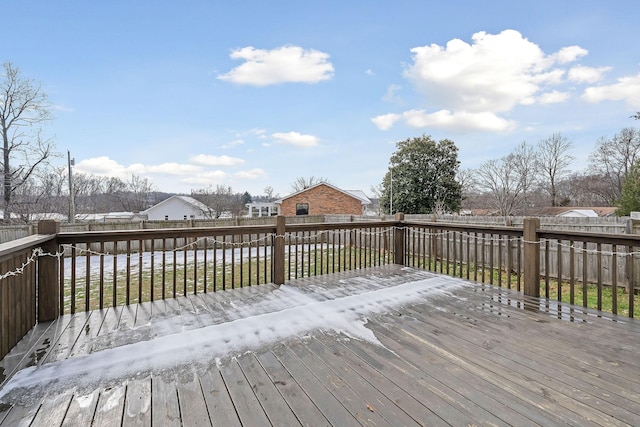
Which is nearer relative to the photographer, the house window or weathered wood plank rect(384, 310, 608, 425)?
weathered wood plank rect(384, 310, 608, 425)

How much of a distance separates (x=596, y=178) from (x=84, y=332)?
2724 centimetres

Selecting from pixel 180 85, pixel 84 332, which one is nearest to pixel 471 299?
pixel 84 332

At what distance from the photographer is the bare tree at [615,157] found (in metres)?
18.2

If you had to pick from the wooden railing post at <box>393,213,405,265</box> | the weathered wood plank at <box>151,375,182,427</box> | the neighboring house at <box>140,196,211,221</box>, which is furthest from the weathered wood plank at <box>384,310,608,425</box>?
the neighboring house at <box>140,196,211,221</box>

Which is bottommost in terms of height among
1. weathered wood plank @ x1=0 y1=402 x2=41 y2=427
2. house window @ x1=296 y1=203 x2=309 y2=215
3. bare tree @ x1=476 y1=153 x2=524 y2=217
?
weathered wood plank @ x1=0 y1=402 x2=41 y2=427

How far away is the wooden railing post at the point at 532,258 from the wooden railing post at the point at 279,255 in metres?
2.81

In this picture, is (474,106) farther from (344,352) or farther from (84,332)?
(84,332)

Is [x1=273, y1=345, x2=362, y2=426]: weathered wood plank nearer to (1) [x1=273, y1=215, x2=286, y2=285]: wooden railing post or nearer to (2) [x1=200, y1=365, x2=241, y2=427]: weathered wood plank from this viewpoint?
(2) [x1=200, y1=365, x2=241, y2=427]: weathered wood plank

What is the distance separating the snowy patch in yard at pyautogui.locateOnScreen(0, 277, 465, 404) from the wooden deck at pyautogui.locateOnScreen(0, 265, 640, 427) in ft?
0.05

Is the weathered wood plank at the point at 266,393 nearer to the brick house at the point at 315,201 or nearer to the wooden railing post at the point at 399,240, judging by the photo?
the wooden railing post at the point at 399,240

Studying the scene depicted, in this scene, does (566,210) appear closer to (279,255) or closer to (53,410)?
(279,255)

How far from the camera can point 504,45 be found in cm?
805

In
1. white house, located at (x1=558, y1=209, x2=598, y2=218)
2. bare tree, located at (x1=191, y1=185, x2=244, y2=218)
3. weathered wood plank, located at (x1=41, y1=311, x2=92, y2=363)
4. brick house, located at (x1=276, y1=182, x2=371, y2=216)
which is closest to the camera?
weathered wood plank, located at (x1=41, y1=311, x2=92, y2=363)

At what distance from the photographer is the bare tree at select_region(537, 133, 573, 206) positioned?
19438 millimetres
